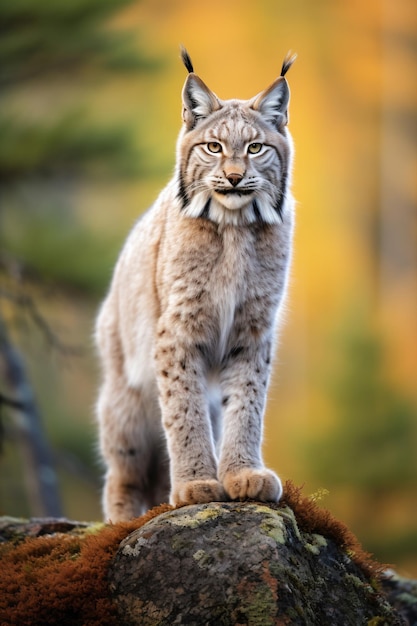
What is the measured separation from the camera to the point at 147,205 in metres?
11.4

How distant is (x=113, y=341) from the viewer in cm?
537

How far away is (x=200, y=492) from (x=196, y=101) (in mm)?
1690

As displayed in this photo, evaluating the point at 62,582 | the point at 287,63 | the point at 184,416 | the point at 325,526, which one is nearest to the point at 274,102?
the point at 287,63

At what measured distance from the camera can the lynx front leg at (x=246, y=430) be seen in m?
3.99

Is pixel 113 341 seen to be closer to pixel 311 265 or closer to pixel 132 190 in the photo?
pixel 132 190

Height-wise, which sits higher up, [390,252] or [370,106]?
[370,106]

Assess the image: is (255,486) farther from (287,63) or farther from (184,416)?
(287,63)

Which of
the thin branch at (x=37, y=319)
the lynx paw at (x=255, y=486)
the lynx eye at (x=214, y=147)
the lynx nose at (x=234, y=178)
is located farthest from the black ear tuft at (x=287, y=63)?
the thin branch at (x=37, y=319)

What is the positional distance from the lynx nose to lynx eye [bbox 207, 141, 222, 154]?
0.18m

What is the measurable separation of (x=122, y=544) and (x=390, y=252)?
44.2 ft

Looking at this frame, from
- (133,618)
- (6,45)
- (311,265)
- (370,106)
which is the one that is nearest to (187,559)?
(133,618)

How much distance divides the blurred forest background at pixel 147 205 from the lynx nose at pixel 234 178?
259 centimetres

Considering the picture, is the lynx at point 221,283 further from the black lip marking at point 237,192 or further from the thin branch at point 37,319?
the thin branch at point 37,319

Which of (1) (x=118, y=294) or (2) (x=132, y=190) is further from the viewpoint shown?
(2) (x=132, y=190)
